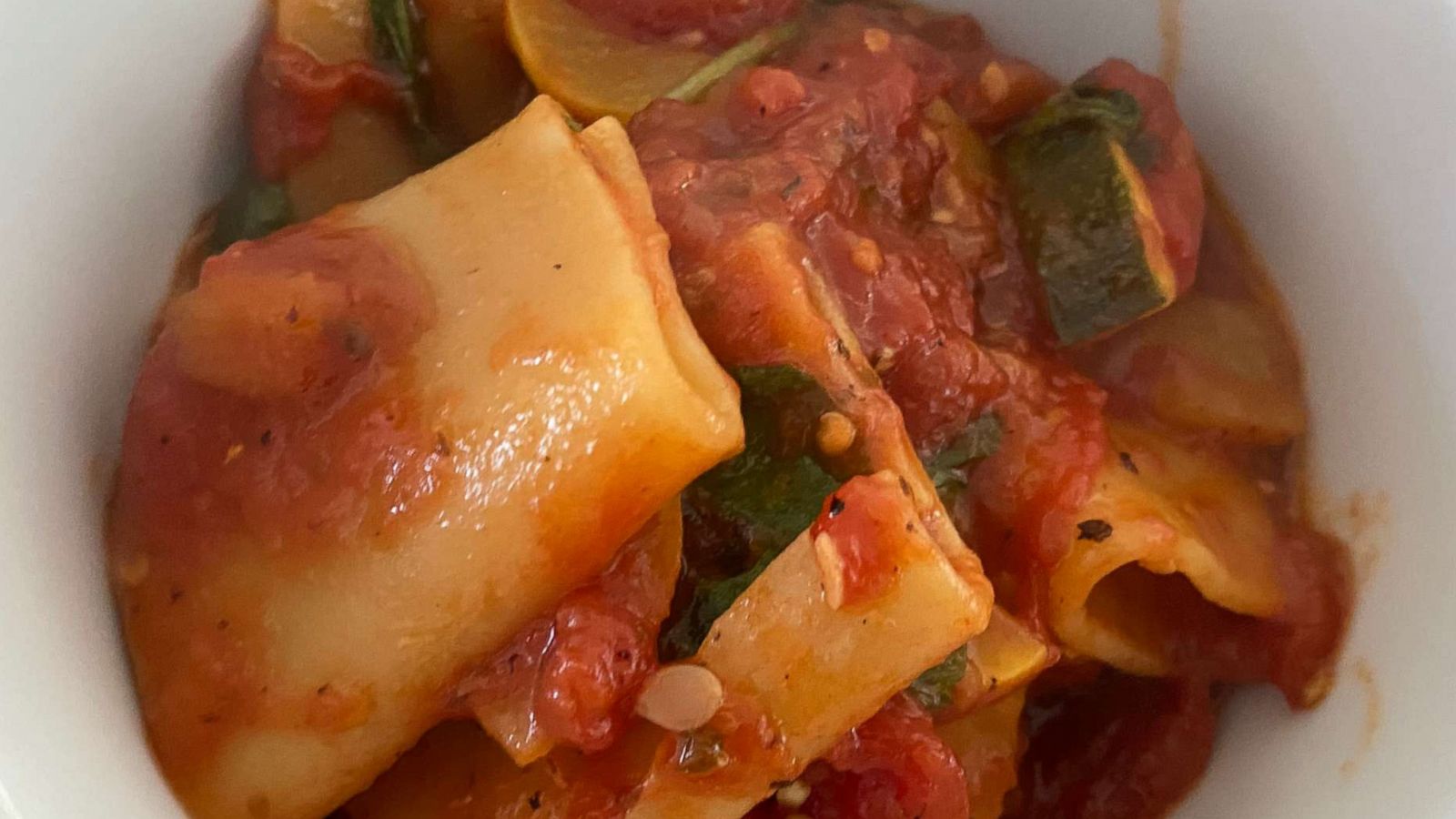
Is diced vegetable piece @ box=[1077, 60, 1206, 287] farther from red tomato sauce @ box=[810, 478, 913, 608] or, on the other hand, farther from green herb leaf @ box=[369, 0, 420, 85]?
green herb leaf @ box=[369, 0, 420, 85]

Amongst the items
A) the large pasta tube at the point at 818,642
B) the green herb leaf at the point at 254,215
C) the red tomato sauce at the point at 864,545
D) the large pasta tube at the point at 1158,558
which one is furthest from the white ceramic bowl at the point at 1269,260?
the red tomato sauce at the point at 864,545

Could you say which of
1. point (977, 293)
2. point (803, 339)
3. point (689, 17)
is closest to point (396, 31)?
point (689, 17)

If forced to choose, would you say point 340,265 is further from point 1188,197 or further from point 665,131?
point 1188,197

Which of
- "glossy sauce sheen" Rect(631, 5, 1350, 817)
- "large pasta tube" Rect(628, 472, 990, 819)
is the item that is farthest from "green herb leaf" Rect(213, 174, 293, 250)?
"large pasta tube" Rect(628, 472, 990, 819)

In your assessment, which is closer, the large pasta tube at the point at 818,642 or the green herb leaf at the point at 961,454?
the large pasta tube at the point at 818,642

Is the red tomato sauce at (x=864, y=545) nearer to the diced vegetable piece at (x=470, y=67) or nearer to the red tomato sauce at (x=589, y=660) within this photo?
the red tomato sauce at (x=589, y=660)

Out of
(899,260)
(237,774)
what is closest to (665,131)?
(899,260)

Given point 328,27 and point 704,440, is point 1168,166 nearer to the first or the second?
point 704,440
